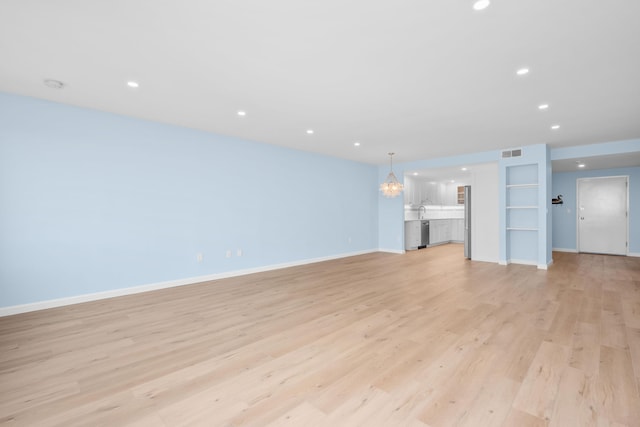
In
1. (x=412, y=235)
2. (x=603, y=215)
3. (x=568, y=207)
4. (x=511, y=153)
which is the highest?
(x=511, y=153)

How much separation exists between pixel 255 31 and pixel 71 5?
127 cm

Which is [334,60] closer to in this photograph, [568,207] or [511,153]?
[511,153]

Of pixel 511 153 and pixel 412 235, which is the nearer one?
pixel 511 153

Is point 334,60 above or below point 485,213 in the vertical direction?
above

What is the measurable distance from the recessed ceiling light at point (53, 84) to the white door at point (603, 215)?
Answer: 38.4ft

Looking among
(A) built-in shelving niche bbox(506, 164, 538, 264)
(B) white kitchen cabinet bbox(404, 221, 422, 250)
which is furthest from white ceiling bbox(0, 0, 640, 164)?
(B) white kitchen cabinet bbox(404, 221, 422, 250)

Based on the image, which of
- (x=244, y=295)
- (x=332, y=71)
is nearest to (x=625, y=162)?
(x=332, y=71)

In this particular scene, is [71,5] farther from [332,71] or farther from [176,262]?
[176,262]

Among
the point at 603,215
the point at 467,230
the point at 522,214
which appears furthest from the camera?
the point at 603,215

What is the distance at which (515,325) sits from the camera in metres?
3.09

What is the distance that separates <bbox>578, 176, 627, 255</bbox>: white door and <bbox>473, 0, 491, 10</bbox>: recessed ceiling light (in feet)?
29.8

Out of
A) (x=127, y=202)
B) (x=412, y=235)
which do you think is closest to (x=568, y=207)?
(x=412, y=235)

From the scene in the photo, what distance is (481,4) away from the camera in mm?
2010

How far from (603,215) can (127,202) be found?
11.4 metres
